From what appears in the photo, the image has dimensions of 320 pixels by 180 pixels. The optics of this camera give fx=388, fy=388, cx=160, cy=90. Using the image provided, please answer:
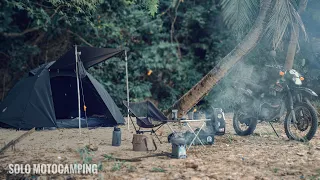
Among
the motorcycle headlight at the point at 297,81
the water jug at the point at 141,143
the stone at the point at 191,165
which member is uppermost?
the motorcycle headlight at the point at 297,81

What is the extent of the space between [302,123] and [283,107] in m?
0.53

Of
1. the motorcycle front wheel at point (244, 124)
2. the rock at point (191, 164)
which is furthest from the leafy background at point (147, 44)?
the rock at point (191, 164)

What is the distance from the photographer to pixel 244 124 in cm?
736

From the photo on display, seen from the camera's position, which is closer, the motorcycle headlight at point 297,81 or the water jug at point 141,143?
the water jug at point 141,143

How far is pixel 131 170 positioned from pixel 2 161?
5.80ft

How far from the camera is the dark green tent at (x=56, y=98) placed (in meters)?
7.80

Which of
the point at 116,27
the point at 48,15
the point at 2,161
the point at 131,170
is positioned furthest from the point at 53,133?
the point at 116,27

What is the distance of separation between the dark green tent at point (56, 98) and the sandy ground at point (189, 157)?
0.72 meters

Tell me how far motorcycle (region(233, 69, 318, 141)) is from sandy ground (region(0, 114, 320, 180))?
0.25m

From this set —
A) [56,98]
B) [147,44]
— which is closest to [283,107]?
[56,98]

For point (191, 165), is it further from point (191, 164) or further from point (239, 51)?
point (239, 51)

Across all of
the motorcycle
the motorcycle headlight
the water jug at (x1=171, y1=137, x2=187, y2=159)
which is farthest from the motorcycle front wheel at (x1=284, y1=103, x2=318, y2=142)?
the water jug at (x1=171, y1=137, x2=187, y2=159)

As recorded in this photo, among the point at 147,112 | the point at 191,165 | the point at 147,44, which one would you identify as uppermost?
the point at 147,44

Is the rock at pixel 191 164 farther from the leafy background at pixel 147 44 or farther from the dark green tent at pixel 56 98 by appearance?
the leafy background at pixel 147 44
